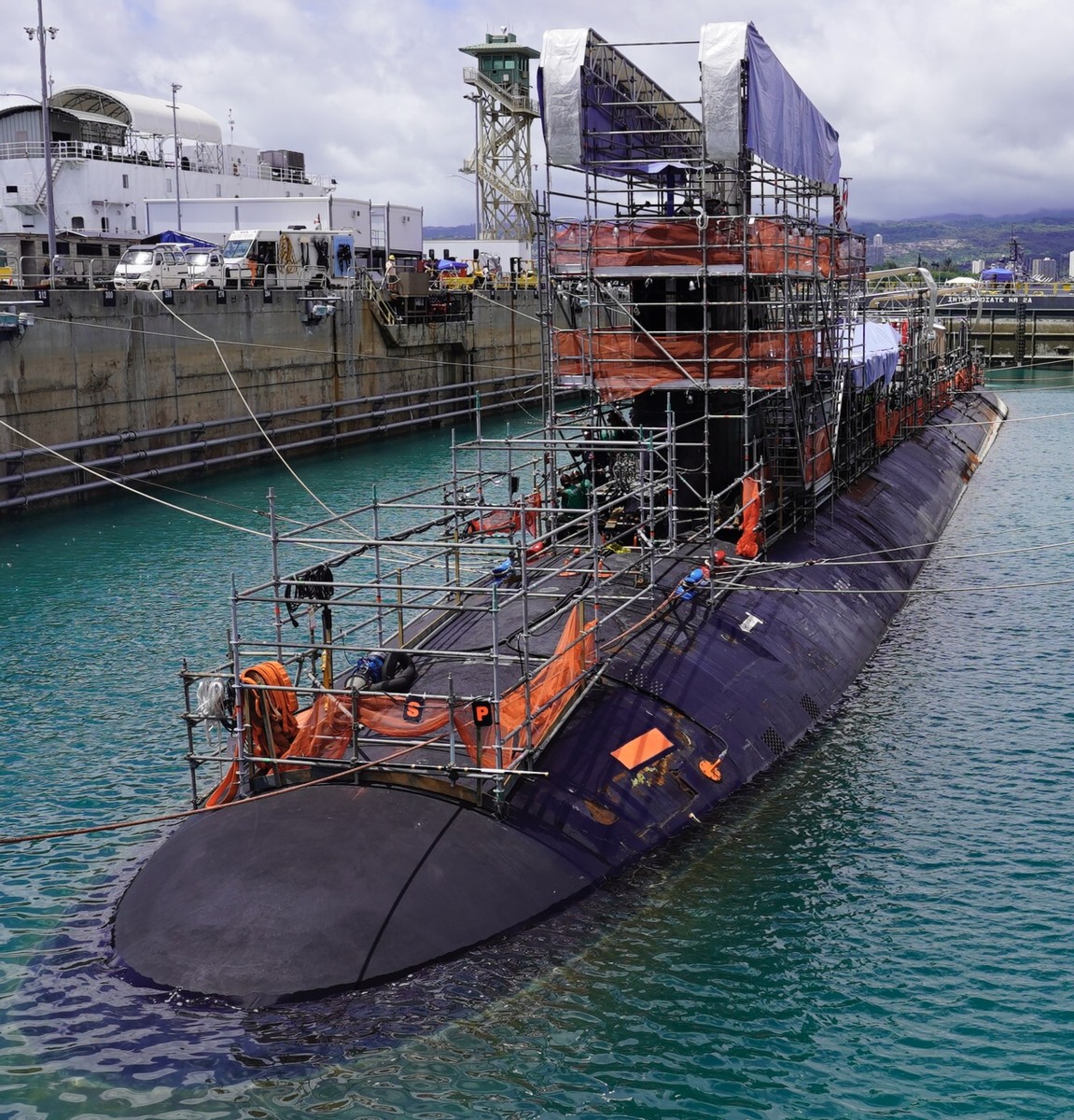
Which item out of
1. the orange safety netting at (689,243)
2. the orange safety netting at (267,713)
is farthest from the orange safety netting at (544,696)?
the orange safety netting at (689,243)

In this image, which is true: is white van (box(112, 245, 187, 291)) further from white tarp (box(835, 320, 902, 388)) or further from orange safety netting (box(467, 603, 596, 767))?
orange safety netting (box(467, 603, 596, 767))

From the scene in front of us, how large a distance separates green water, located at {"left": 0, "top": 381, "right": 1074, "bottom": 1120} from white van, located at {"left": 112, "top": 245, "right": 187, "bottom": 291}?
31255 mm

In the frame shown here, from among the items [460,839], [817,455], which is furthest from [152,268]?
[460,839]

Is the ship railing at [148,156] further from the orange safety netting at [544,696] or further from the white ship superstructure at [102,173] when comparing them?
the orange safety netting at [544,696]

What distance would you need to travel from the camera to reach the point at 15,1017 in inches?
510

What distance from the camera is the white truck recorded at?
59812 millimetres

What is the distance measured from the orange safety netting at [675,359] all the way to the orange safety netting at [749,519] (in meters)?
1.90

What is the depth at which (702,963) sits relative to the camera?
46.2 ft

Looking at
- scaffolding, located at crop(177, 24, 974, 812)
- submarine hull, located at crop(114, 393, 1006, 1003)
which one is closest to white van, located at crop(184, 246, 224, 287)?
scaffolding, located at crop(177, 24, 974, 812)

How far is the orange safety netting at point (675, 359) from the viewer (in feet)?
77.0

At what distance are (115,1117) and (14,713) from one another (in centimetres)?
1238

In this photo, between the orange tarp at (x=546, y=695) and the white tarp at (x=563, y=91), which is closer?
the orange tarp at (x=546, y=695)

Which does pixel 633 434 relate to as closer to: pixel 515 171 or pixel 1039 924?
pixel 1039 924

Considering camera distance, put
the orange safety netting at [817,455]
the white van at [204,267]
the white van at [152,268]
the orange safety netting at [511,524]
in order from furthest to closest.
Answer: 1. the white van at [204,267]
2. the white van at [152,268]
3. the orange safety netting at [817,455]
4. the orange safety netting at [511,524]
